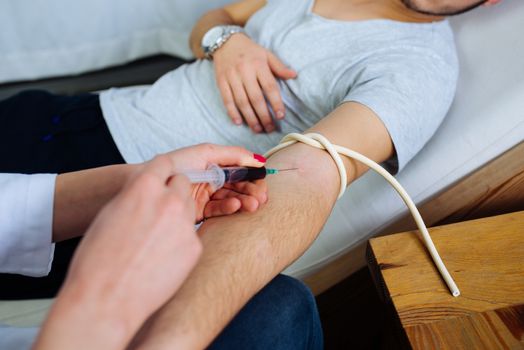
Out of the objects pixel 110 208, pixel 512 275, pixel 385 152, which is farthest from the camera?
pixel 385 152

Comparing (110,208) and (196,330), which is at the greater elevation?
(110,208)

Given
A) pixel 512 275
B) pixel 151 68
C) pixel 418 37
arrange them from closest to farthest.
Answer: pixel 512 275, pixel 418 37, pixel 151 68

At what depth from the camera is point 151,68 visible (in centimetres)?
155

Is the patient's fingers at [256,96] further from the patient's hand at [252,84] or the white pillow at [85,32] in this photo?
the white pillow at [85,32]

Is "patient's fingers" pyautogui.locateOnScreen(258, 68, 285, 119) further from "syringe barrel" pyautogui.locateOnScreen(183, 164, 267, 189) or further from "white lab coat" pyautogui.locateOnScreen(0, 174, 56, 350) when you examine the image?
"white lab coat" pyautogui.locateOnScreen(0, 174, 56, 350)

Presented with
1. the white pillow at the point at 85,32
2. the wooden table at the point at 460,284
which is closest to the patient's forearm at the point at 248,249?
the wooden table at the point at 460,284

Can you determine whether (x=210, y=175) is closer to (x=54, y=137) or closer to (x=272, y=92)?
(x=272, y=92)

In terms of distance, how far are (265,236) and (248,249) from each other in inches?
1.4

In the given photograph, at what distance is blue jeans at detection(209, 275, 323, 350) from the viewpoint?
62 centimetres

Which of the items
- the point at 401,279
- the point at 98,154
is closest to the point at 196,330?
the point at 401,279

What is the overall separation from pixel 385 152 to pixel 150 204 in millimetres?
532

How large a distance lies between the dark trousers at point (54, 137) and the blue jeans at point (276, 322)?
1.79ft

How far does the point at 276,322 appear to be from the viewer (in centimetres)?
64

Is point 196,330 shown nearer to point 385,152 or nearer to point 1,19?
point 385,152
